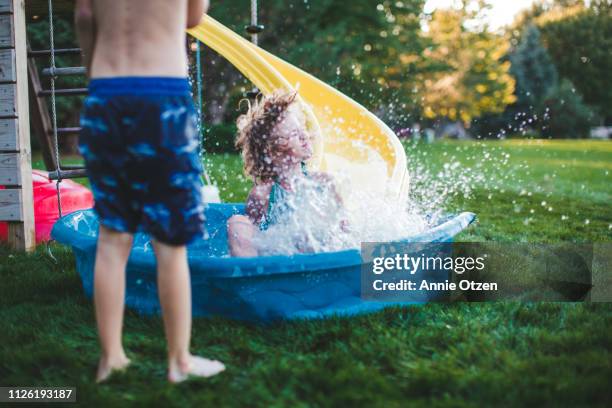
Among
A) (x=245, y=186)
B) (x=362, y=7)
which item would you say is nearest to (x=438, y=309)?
(x=245, y=186)

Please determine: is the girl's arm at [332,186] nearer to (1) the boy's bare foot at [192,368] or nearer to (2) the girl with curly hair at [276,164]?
(2) the girl with curly hair at [276,164]

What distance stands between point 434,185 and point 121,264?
15.0 ft

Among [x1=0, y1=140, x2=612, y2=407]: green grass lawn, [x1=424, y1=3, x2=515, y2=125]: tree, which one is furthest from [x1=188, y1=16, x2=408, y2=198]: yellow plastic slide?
[x1=424, y1=3, x2=515, y2=125]: tree

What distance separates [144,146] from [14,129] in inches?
89.0

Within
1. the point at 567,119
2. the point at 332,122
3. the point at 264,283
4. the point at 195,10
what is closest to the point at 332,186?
the point at 264,283

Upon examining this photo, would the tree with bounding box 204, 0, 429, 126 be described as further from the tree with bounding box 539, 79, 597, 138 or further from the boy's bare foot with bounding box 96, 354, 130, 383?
the boy's bare foot with bounding box 96, 354, 130, 383

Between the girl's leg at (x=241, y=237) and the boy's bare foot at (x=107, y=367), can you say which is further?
the girl's leg at (x=241, y=237)

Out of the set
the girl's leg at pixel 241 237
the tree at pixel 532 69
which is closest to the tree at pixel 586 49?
the tree at pixel 532 69

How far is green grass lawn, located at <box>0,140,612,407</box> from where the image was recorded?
173 cm

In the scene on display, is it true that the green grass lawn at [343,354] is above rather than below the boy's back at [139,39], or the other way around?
below

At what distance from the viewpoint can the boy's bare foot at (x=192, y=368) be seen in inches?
71.4

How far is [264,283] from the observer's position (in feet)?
7.23

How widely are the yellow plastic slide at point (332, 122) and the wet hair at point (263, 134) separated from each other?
16.1 inches

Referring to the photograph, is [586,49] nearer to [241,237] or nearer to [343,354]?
[241,237]
